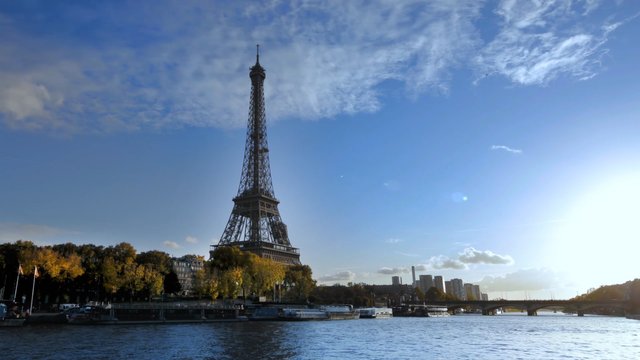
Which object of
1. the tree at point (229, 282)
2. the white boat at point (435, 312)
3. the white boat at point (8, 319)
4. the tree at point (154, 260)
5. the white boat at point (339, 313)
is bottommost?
the white boat at point (435, 312)

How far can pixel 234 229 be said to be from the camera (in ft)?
516

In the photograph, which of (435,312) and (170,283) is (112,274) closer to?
(170,283)

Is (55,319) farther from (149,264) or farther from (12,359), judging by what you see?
(12,359)

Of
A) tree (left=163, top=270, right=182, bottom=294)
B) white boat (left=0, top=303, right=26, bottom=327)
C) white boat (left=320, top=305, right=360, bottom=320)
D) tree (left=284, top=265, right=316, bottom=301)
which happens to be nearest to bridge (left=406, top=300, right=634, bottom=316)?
tree (left=284, top=265, right=316, bottom=301)

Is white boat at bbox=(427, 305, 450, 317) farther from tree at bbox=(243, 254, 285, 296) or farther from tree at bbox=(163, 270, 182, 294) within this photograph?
tree at bbox=(163, 270, 182, 294)

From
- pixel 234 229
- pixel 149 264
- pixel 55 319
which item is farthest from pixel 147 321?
pixel 234 229

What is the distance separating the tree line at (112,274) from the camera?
92.0 metres

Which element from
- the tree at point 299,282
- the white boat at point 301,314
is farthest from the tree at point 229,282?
the tree at point 299,282

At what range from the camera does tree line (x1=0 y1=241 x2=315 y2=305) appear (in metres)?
92.0

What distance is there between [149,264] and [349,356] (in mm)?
Answer: 75770

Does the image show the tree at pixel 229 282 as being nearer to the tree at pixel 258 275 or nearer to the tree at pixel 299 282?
the tree at pixel 258 275

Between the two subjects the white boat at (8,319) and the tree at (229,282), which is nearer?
the white boat at (8,319)

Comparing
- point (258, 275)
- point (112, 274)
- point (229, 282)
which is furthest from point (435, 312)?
point (112, 274)

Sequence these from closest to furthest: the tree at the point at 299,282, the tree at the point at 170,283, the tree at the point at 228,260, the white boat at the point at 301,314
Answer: the white boat at the point at 301,314 → the tree at the point at 170,283 → the tree at the point at 228,260 → the tree at the point at 299,282
